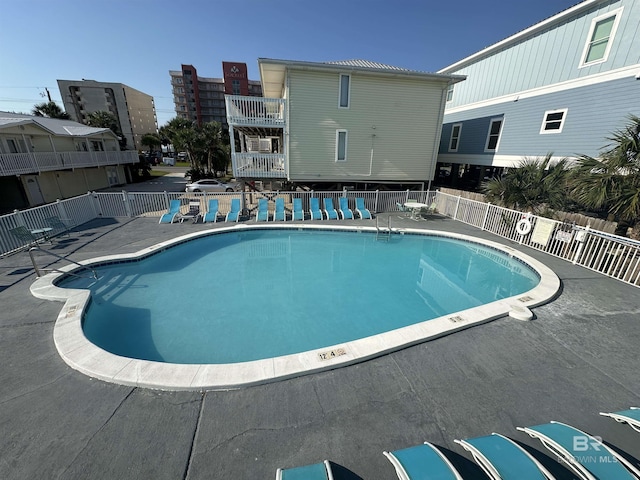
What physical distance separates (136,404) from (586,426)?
6.44m

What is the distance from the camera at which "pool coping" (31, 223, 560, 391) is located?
4.18 meters

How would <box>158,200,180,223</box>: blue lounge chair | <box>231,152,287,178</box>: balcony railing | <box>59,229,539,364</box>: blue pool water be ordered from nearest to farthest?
<box>59,229,539,364</box>: blue pool water, <box>158,200,180,223</box>: blue lounge chair, <box>231,152,287,178</box>: balcony railing

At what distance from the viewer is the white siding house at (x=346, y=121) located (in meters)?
14.6

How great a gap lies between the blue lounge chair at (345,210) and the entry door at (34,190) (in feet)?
75.3

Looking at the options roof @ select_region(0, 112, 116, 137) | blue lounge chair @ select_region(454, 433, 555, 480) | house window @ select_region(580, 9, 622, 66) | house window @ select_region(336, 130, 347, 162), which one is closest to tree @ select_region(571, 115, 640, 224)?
house window @ select_region(580, 9, 622, 66)

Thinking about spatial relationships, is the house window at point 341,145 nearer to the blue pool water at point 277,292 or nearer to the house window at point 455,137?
the blue pool water at point 277,292

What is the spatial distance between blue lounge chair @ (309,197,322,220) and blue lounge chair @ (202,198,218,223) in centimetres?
525

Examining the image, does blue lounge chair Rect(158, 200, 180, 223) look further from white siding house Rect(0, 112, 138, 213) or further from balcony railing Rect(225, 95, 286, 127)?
white siding house Rect(0, 112, 138, 213)

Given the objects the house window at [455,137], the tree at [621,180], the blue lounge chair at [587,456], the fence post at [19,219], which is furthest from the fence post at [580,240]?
the fence post at [19,219]

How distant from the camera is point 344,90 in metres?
15.2

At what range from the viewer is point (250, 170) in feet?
51.4

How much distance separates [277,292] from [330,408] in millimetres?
4975

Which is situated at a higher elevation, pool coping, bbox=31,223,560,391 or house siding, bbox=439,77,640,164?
house siding, bbox=439,77,640,164

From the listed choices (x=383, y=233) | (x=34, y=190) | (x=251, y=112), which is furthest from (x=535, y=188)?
(x=34, y=190)
